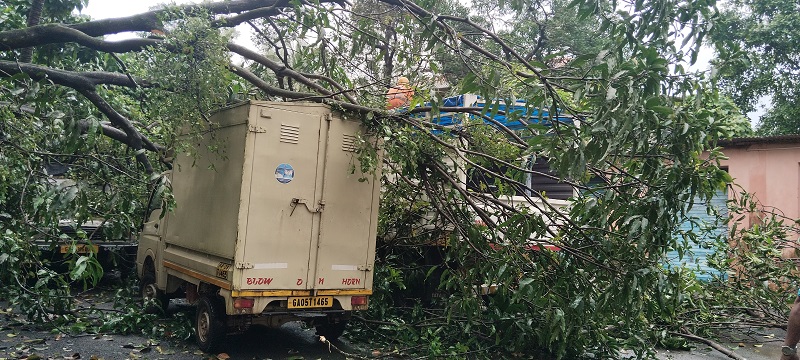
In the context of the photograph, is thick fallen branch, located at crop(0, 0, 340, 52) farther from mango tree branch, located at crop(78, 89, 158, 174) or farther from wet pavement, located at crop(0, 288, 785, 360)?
wet pavement, located at crop(0, 288, 785, 360)

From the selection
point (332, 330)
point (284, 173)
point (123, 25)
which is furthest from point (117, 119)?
point (332, 330)

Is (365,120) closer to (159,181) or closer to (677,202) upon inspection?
(159,181)

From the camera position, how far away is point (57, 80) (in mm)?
6152

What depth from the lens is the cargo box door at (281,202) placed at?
7023mm

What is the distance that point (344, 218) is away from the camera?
298 inches

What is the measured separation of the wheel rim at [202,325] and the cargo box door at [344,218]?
1485 millimetres

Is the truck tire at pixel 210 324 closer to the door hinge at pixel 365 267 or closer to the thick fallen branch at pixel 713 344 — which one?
the door hinge at pixel 365 267

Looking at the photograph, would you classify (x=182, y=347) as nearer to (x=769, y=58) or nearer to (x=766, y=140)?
(x=766, y=140)

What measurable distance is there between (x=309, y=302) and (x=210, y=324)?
1224 millimetres

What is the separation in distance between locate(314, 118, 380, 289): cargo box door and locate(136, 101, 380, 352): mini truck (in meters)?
0.01

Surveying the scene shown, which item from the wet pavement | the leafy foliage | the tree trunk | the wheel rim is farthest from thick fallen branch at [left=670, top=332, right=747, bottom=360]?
the leafy foliage

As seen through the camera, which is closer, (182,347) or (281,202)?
(281,202)

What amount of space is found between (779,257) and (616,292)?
504cm

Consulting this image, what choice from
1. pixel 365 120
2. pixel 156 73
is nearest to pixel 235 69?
pixel 156 73
